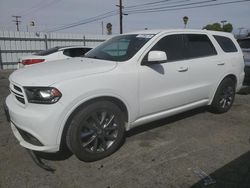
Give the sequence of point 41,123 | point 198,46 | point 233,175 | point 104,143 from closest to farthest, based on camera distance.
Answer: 1. point 41,123
2. point 233,175
3. point 104,143
4. point 198,46

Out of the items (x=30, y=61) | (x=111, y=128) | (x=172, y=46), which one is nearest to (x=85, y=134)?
(x=111, y=128)

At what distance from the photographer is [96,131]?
3168 millimetres

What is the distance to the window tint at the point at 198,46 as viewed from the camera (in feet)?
14.0

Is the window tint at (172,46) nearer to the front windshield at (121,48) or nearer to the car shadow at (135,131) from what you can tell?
the front windshield at (121,48)

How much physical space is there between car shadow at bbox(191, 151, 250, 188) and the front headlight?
1845 mm

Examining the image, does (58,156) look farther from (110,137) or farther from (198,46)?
(198,46)

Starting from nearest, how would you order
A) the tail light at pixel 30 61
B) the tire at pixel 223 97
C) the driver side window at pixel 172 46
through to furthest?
the driver side window at pixel 172 46, the tire at pixel 223 97, the tail light at pixel 30 61

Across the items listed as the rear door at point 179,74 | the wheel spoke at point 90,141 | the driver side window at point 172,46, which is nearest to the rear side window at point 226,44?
the rear door at point 179,74

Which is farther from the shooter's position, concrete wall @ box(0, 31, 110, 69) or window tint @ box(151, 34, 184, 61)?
concrete wall @ box(0, 31, 110, 69)

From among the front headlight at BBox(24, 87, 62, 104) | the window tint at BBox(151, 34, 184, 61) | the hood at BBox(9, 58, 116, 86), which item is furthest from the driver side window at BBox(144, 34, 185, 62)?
the front headlight at BBox(24, 87, 62, 104)

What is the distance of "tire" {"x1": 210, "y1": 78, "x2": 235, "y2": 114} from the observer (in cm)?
483

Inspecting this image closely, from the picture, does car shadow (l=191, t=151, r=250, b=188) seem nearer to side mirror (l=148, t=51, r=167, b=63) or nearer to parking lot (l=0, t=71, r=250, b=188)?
parking lot (l=0, t=71, r=250, b=188)

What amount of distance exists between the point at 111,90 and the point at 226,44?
3110mm

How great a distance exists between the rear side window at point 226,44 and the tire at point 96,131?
2.81 metres
